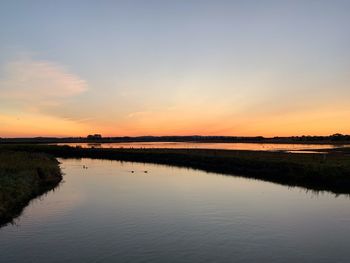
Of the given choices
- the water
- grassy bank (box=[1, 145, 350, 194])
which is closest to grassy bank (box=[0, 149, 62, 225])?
the water

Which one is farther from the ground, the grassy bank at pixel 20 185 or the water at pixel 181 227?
the grassy bank at pixel 20 185

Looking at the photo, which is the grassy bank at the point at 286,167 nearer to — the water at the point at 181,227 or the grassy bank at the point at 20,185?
the water at the point at 181,227

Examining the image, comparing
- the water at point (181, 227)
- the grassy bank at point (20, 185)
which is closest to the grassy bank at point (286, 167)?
the water at point (181, 227)

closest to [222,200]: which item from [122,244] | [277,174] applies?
[122,244]

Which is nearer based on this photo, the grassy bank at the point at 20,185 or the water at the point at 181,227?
the water at the point at 181,227

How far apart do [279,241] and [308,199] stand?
14.4 metres

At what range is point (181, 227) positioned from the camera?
22.2m

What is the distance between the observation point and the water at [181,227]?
57.3 feet

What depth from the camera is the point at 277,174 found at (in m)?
48.5

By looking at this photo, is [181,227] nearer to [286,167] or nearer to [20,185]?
[20,185]

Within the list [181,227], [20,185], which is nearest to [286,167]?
[181,227]

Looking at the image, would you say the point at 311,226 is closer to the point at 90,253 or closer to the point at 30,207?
the point at 90,253

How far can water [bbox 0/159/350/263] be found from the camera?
1747cm

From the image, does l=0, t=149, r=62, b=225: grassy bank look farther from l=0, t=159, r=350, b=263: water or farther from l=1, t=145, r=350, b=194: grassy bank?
l=1, t=145, r=350, b=194: grassy bank
